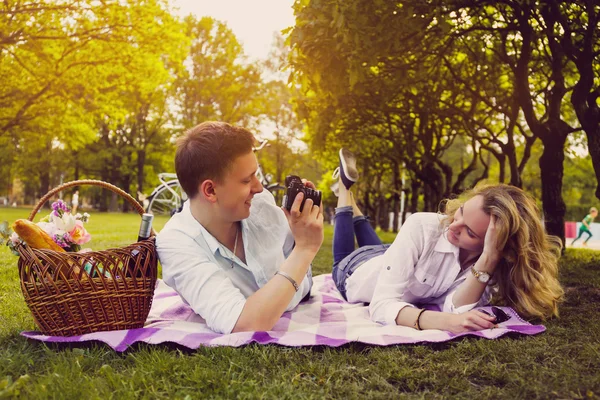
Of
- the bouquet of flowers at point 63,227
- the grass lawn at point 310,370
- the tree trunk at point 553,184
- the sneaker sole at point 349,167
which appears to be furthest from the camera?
the tree trunk at point 553,184

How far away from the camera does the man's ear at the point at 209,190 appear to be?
3006 mm

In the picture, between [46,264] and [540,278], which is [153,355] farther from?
[540,278]

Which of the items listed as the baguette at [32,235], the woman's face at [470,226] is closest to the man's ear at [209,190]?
the baguette at [32,235]

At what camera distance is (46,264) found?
2787 millimetres

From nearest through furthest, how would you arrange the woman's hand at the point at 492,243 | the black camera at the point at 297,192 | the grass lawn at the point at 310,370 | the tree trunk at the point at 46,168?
1. the grass lawn at the point at 310,370
2. the black camera at the point at 297,192
3. the woman's hand at the point at 492,243
4. the tree trunk at the point at 46,168

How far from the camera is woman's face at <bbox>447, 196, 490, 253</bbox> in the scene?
319 cm

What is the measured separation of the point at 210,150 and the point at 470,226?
5.32 ft

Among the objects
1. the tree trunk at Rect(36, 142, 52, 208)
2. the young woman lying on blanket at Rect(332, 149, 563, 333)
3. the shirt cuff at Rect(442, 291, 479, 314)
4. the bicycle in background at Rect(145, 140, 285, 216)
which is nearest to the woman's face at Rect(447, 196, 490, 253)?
the young woman lying on blanket at Rect(332, 149, 563, 333)

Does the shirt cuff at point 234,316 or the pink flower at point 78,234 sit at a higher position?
the pink flower at point 78,234

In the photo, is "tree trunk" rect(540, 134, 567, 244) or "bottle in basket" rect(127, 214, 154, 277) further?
"tree trunk" rect(540, 134, 567, 244)

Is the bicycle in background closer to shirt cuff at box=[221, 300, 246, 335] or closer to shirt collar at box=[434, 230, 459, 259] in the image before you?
shirt collar at box=[434, 230, 459, 259]

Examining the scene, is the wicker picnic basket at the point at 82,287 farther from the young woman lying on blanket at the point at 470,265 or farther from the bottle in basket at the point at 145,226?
the young woman lying on blanket at the point at 470,265

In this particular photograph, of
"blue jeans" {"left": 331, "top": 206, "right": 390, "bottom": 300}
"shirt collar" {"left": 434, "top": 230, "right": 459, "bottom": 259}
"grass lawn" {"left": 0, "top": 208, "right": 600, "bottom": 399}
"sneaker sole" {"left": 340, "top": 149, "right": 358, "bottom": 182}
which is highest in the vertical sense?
"sneaker sole" {"left": 340, "top": 149, "right": 358, "bottom": 182}

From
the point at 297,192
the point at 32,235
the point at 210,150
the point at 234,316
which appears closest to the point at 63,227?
the point at 32,235
